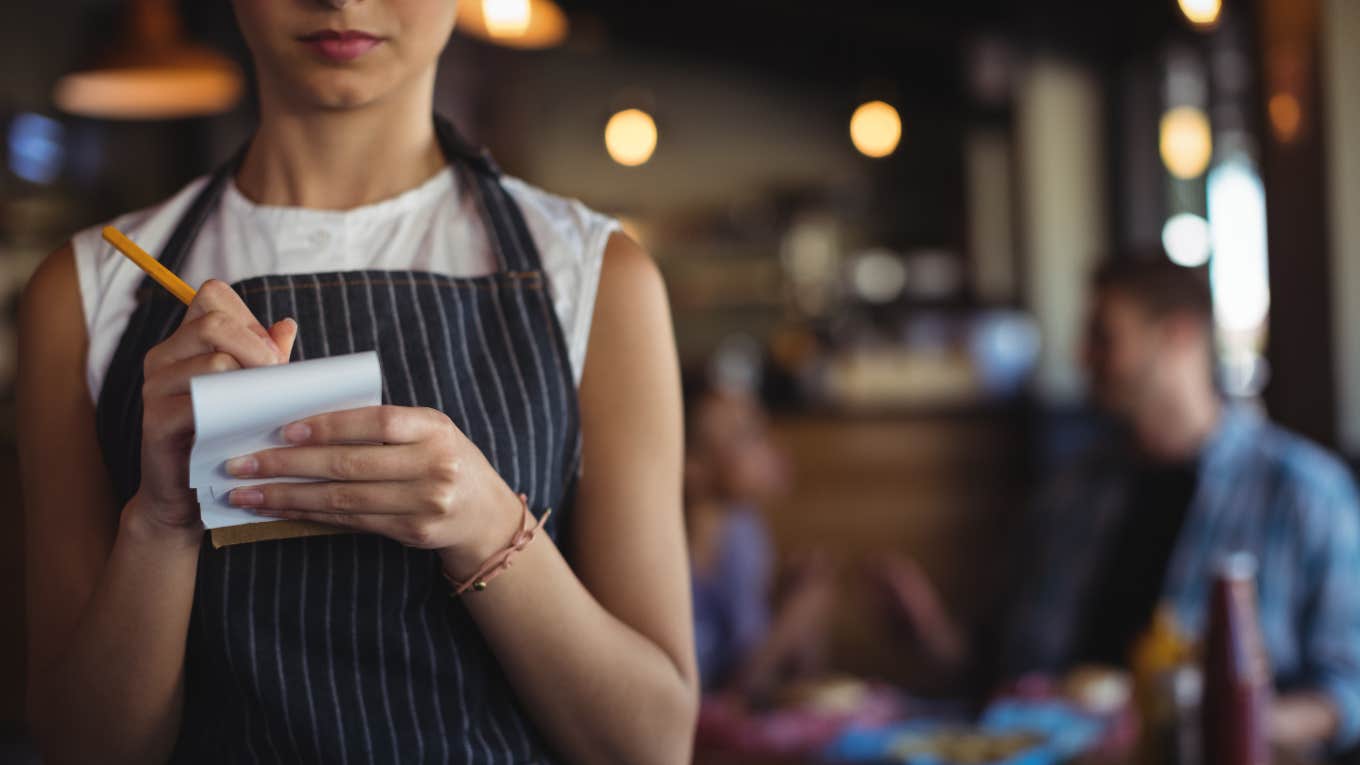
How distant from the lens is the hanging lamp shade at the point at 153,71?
3.91 m

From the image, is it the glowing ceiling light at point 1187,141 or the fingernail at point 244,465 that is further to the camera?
the glowing ceiling light at point 1187,141

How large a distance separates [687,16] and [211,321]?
8589 mm

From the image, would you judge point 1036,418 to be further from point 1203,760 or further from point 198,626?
point 198,626

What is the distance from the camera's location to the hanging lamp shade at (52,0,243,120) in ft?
12.8

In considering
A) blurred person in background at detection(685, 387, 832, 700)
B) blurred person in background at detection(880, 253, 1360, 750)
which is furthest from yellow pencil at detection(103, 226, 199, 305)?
blurred person in background at detection(880, 253, 1360, 750)

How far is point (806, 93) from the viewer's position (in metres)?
9.77

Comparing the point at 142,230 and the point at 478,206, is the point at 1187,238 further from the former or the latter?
the point at 142,230

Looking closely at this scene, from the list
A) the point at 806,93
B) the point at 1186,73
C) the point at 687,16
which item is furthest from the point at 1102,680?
the point at 806,93

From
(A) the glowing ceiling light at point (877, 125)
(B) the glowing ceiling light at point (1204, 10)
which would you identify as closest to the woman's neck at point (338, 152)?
(B) the glowing ceiling light at point (1204, 10)

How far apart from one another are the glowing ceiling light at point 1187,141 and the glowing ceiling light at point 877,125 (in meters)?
1.78

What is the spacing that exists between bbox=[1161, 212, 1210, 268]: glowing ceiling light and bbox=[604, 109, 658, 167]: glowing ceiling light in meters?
2.26

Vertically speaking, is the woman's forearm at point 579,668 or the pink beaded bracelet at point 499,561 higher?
the pink beaded bracelet at point 499,561

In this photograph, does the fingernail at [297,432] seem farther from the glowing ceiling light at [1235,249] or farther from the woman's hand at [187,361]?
the glowing ceiling light at [1235,249]

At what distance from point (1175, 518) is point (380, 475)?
2.53 meters
